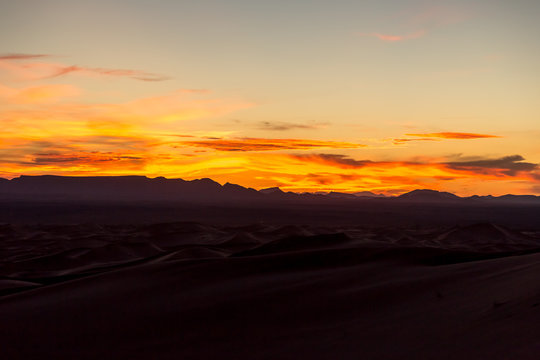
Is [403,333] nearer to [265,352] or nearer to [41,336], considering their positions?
[265,352]

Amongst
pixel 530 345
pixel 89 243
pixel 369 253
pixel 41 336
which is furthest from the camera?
pixel 89 243

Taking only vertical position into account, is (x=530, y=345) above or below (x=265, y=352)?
above

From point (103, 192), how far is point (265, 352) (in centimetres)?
17692

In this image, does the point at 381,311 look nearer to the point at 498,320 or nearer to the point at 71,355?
the point at 498,320

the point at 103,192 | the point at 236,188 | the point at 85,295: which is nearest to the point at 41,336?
the point at 85,295

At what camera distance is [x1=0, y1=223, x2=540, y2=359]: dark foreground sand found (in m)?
4.17

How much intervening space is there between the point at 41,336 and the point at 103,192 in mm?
175359

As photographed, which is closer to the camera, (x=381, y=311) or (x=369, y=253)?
(x=381, y=311)

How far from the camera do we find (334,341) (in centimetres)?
451

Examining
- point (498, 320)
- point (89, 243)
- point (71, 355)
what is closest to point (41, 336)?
point (71, 355)

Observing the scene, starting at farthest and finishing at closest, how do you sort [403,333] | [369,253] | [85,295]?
[369,253]
[85,295]
[403,333]

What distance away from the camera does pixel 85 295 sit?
7.02 m

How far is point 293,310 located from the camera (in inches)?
225

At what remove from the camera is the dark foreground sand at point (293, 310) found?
4168mm
